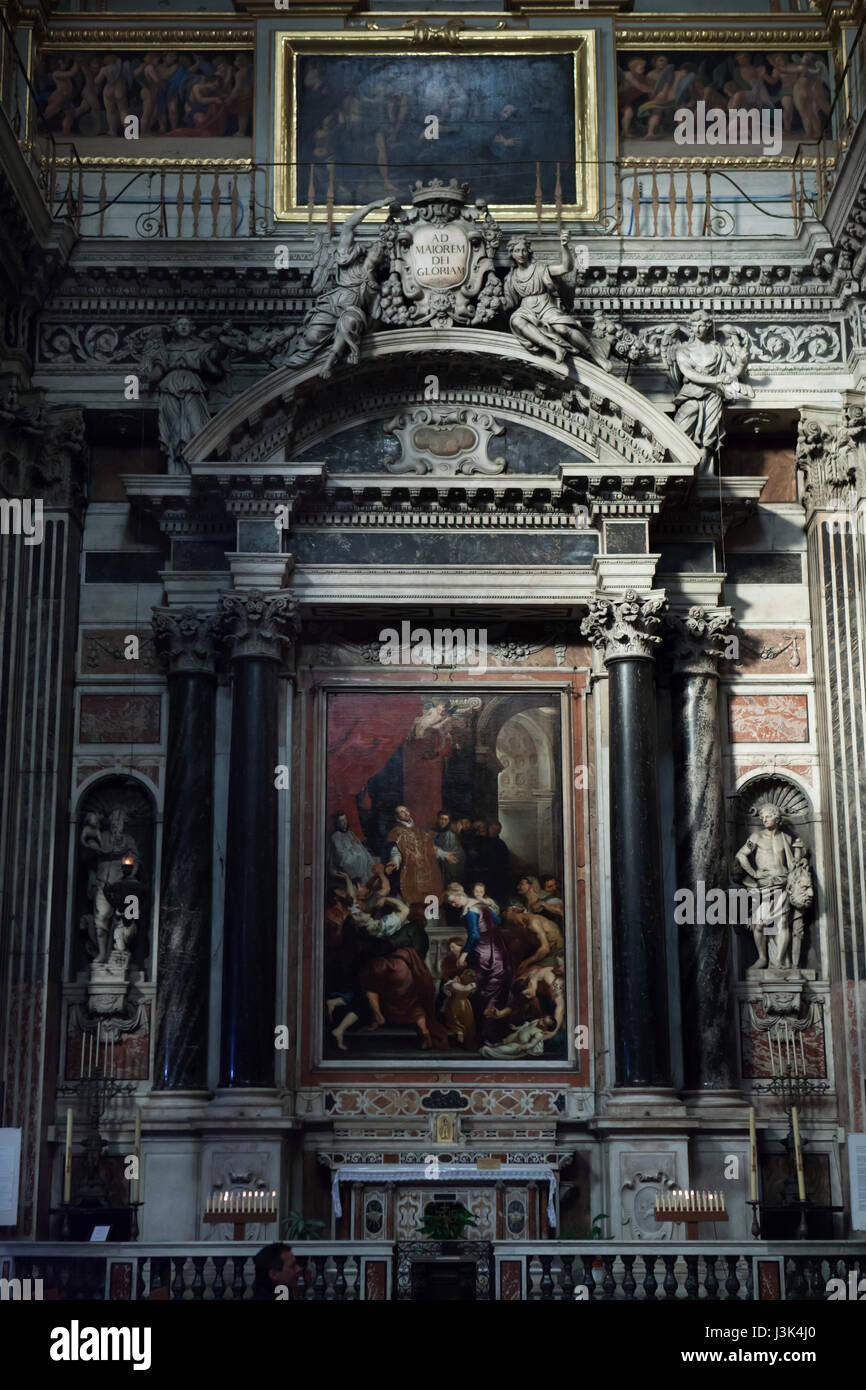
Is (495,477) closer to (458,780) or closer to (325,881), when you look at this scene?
(458,780)

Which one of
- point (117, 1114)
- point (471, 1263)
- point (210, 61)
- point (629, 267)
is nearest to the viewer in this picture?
point (471, 1263)

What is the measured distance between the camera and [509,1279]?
41.5 ft

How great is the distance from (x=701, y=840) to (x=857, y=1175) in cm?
301

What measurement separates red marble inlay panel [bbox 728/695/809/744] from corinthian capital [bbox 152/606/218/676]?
467cm

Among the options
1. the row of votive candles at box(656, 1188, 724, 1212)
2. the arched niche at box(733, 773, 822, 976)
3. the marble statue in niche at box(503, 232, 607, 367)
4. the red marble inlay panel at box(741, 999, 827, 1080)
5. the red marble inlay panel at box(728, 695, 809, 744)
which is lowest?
the row of votive candles at box(656, 1188, 724, 1212)

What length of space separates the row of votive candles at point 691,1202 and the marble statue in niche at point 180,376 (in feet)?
24.0

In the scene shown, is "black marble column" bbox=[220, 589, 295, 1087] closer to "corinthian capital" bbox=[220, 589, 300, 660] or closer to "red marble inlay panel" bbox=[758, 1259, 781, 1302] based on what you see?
"corinthian capital" bbox=[220, 589, 300, 660]

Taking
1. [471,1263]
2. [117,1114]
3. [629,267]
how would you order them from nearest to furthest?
[471,1263], [117,1114], [629,267]

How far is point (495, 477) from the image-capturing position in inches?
Result: 657

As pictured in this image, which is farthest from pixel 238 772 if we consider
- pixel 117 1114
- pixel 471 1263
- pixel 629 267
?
pixel 629 267

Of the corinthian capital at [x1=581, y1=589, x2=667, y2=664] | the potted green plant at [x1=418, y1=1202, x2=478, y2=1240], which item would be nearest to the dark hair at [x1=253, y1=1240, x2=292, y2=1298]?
the potted green plant at [x1=418, y1=1202, x2=478, y2=1240]

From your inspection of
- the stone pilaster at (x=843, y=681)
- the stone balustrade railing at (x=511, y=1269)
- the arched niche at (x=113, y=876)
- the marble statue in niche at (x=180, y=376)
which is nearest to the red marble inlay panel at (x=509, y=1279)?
the stone balustrade railing at (x=511, y=1269)

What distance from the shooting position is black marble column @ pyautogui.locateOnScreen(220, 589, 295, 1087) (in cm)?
1548

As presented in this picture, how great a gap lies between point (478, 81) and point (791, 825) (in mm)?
7690
